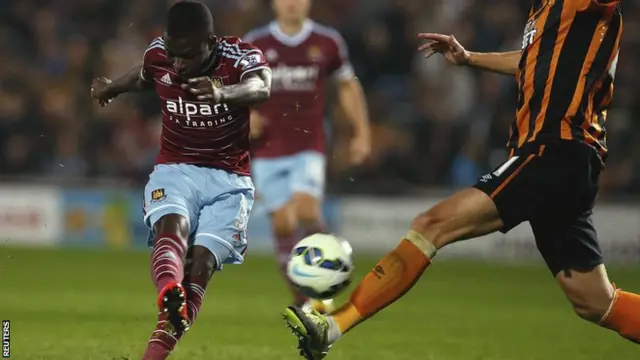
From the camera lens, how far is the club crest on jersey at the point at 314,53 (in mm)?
11484

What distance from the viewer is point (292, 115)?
11508 millimetres

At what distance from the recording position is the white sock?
6132 mm

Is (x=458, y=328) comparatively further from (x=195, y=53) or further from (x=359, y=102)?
(x=195, y=53)

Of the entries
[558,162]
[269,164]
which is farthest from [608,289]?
[269,164]

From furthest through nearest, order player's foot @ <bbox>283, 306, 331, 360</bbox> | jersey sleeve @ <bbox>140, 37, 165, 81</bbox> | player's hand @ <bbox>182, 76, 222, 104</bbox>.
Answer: jersey sleeve @ <bbox>140, 37, 165, 81</bbox>
player's foot @ <bbox>283, 306, 331, 360</bbox>
player's hand @ <bbox>182, 76, 222, 104</bbox>

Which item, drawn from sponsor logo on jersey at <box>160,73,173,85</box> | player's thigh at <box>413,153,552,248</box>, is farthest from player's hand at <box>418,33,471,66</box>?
sponsor logo on jersey at <box>160,73,173,85</box>

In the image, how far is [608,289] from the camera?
6.47 m

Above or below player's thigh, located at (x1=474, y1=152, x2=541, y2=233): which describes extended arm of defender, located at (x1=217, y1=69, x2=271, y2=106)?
above

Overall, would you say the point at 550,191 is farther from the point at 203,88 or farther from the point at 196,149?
the point at 196,149

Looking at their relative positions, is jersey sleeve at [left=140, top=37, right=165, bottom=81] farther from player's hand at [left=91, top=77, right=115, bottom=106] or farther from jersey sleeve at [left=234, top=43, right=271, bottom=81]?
jersey sleeve at [left=234, top=43, right=271, bottom=81]

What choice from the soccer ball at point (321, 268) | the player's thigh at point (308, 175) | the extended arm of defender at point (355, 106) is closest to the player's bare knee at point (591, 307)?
the soccer ball at point (321, 268)

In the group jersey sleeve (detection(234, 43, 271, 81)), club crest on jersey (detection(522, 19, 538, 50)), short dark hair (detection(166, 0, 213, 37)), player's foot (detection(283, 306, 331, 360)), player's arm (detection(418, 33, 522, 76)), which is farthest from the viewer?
player's arm (detection(418, 33, 522, 76))

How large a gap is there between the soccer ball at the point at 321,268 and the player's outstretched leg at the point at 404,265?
0.49 ft

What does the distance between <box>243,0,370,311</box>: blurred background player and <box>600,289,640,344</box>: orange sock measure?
4.87 m
